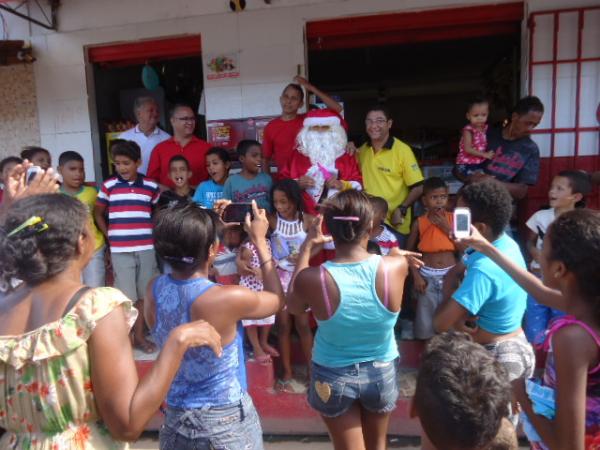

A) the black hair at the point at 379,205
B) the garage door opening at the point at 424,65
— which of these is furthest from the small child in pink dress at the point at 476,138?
the garage door opening at the point at 424,65

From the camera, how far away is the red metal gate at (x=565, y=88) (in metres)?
4.41

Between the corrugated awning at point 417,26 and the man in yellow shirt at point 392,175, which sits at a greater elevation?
Result: the corrugated awning at point 417,26

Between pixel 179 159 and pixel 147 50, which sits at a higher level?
pixel 147 50

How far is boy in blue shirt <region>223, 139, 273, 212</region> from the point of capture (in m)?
4.12

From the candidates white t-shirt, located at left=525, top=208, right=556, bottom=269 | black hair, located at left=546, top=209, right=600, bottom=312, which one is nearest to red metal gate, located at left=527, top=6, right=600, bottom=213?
white t-shirt, located at left=525, top=208, right=556, bottom=269

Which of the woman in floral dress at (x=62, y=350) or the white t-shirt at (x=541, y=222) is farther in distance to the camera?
the white t-shirt at (x=541, y=222)

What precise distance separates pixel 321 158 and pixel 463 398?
321 centimetres

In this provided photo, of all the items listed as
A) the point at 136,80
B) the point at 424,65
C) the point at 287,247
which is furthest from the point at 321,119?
the point at 424,65

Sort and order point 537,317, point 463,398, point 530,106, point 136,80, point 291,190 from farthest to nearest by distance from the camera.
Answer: point 136,80, point 530,106, point 291,190, point 537,317, point 463,398

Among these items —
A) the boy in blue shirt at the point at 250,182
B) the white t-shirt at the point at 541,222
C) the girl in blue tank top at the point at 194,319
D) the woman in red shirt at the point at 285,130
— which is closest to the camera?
the girl in blue tank top at the point at 194,319

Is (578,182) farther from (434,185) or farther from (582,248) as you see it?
(582,248)

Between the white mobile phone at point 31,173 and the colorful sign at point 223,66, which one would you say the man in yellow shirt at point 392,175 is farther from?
the white mobile phone at point 31,173

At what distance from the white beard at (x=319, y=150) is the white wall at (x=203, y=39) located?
92cm

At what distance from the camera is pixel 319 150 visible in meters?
4.23
